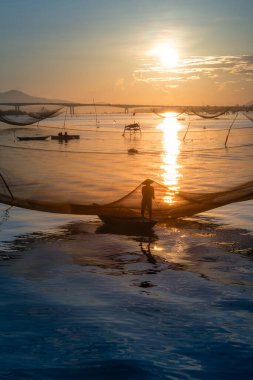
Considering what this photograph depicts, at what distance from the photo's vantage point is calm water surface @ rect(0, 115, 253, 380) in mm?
6250

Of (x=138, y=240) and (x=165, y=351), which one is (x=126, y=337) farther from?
(x=138, y=240)

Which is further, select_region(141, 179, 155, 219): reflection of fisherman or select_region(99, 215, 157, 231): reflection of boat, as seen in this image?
select_region(99, 215, 157, 231): reflection of boat

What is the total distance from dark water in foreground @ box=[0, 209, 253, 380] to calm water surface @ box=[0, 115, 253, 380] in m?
0.02

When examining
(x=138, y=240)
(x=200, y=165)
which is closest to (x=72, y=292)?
(x=138, y=240)

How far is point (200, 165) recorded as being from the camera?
32.0m

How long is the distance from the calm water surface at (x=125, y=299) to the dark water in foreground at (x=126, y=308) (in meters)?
0.02

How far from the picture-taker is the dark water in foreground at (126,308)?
6215 mm

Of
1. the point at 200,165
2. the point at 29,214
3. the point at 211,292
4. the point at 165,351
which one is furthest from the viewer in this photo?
the point at 200,165

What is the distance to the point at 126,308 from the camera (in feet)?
25.3

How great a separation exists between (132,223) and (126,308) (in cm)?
508

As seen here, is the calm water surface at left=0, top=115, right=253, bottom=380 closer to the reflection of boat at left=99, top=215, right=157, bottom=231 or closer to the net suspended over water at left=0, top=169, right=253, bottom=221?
the reflection of boat at left=99, top=215, right=157, bottom=231

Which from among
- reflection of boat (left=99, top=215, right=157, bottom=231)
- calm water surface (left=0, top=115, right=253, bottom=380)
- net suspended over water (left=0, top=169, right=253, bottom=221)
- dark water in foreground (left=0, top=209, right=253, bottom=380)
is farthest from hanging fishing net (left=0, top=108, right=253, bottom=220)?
dark water in foreground (left=0, top=209, right=253, bottom=380)

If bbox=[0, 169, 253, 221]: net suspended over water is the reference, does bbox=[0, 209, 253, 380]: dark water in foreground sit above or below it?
below

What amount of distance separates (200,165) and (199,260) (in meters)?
22.1
